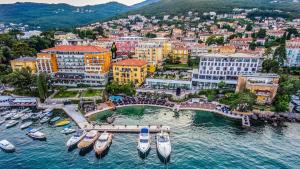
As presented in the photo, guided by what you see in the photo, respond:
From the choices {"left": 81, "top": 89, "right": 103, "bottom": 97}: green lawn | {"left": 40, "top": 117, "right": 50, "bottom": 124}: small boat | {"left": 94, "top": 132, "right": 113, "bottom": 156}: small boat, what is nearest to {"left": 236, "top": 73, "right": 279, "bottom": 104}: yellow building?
{"left": 94, "top": 132, "right": 113, "bottom": 156}: small boat

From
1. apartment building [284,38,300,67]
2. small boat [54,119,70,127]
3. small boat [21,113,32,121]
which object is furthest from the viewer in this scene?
apartment building [284,38,300,67]

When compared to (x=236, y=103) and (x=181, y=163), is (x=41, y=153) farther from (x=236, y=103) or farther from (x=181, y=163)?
(x=236, y=103)

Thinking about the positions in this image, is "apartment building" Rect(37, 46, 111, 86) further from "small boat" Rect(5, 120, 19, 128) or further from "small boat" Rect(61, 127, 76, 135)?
"small boat" Rect(61, 127, 76, 135)

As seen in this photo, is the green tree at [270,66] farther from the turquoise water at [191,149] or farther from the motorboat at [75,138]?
the motorboat at [75,138]

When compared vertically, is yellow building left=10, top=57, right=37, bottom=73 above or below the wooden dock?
above

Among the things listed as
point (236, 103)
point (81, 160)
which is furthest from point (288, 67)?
point (81, 160)

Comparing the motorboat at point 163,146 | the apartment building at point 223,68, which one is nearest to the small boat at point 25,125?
the motorboat at point 163,146

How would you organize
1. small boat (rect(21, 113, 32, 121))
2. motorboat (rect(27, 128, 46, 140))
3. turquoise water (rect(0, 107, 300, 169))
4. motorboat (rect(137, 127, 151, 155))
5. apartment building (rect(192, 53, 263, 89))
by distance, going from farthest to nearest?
apartment building (rect(192, 53, 263, 89))
small boat (rect(21, 113, 32, 121))
motorboat (rect(27, 128, 46, 140))
motorboat (rect(137, 127, 151, 155))
turquoise water (rect(0, 107, 300, 169))
